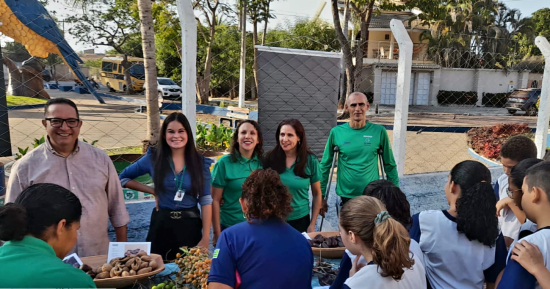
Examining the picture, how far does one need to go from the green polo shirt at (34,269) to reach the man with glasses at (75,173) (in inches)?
39.9

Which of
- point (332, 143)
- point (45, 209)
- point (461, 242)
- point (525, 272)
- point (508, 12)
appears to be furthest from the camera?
point (508, 12)

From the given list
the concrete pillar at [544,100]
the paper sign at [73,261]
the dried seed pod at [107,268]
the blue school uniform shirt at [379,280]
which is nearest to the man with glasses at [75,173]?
the paper sign at [73,261]

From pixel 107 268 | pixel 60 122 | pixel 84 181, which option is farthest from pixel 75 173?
pixel 107 268

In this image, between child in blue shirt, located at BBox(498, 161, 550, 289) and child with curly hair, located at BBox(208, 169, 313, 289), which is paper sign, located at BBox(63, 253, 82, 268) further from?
child in blue shirt, located at BBox(498, 161, 550, 289)

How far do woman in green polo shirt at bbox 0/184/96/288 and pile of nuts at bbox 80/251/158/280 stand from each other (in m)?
0.46

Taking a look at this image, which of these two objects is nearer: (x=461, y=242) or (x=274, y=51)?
(x=461, y=242)

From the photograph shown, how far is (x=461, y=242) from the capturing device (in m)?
1.85

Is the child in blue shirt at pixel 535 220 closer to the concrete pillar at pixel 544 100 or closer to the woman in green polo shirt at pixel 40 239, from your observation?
the woman in green polo shirt at pixel 40 239

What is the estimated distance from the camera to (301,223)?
302 cm

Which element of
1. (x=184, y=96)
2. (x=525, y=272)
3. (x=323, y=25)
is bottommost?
(x=525, y=272)

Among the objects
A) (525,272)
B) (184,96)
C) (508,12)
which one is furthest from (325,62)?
(508,12)

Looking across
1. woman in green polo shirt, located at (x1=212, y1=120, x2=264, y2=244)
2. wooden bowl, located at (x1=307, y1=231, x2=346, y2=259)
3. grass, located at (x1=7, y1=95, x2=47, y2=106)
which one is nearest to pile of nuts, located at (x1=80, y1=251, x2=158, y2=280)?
woman in green polo shirt, located at (x1=212, y1=120, x2=264, y2=244)

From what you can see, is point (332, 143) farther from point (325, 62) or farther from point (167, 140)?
point (167, 140)

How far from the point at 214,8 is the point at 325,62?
13501mm
